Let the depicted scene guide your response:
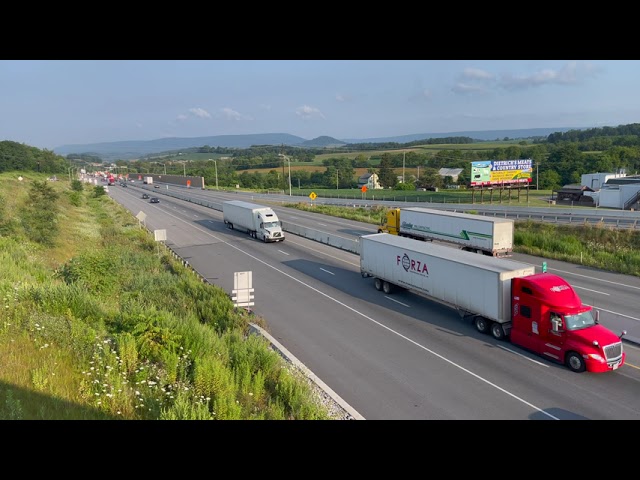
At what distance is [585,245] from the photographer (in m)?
37.0

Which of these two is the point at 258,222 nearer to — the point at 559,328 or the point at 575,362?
the point at 559,328

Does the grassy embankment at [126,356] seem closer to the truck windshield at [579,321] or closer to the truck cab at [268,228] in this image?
the truck windshield at [579,321]

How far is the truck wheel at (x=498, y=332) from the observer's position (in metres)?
18.5

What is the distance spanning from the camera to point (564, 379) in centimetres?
1552

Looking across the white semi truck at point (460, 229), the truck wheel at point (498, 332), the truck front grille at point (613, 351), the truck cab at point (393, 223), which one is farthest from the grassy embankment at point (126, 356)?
the truck cab at point (393, 223)

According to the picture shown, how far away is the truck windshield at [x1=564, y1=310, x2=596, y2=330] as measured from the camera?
16.4 m

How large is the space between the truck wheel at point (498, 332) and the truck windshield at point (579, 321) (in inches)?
103

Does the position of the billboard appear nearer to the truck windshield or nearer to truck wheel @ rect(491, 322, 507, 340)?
truck wheel @ rect(491, 322, 507, 340)

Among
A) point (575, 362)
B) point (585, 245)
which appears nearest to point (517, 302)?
point (575, 362)

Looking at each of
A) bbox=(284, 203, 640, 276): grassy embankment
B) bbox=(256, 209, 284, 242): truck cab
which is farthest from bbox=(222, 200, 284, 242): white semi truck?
bbox=(284, 203, 640, 276): grassy embankment

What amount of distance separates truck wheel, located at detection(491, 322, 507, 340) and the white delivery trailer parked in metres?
0.29

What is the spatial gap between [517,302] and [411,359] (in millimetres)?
4654
